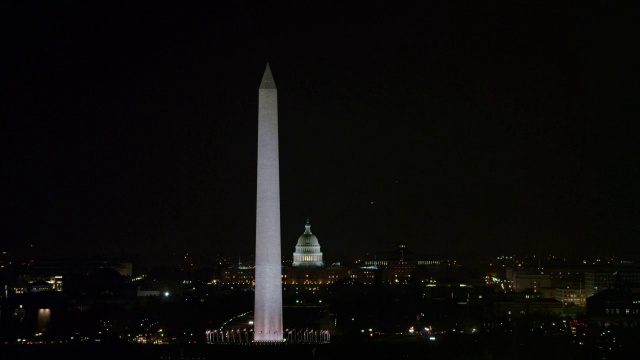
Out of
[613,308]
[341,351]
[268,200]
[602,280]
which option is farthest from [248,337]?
[602,280]

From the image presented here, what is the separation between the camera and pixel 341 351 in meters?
69.4

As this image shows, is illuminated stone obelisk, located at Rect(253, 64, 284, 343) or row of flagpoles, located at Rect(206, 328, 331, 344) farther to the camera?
row of flagpoles, located at Rect(206, 328, 331, 344)

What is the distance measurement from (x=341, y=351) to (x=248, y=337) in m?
6.26

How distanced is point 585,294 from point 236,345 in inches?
3773

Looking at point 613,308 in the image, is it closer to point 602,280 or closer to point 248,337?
point 602,280

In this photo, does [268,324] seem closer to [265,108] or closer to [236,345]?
[236,345]

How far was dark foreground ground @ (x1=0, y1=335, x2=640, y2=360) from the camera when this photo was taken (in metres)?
66.3

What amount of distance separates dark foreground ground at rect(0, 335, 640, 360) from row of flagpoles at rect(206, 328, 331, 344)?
1.25 metres

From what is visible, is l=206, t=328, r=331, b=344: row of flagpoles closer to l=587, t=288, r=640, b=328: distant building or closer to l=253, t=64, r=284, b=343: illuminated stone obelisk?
l=253, t=64, r=284, b=343: illuminated stone obelisk

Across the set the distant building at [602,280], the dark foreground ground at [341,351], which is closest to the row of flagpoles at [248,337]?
the dark foreground ground at [341,351]

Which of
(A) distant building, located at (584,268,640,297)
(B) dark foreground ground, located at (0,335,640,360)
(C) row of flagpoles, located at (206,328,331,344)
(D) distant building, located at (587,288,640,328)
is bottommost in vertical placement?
(B) dark foreground ground, located at (0,335,640,360)

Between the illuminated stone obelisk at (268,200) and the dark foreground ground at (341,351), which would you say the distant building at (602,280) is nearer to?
the dark foreground ground at (341,351)

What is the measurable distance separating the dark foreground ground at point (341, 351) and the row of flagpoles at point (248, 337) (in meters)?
1.25

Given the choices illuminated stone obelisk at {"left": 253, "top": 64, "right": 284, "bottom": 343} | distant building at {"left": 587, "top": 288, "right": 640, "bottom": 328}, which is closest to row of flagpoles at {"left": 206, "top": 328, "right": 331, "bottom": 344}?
illuminated stone obelisk at {"left": 253, "top": 64, "right": 284, "bottom": 343}
